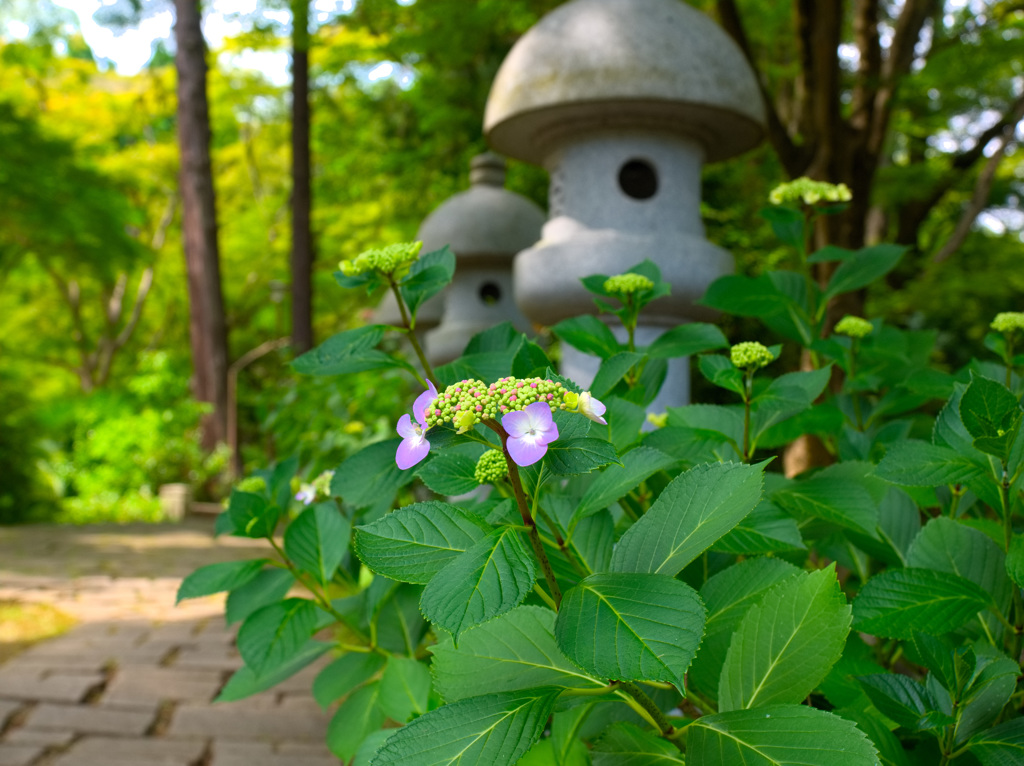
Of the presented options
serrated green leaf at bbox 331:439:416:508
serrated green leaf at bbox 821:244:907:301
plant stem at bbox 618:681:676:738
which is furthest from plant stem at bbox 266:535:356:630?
serrated green leaf at bbox 821:244:907:301

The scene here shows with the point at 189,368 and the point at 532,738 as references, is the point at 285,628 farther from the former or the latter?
the point at 189,368

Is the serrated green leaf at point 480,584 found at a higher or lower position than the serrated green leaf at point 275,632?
higher

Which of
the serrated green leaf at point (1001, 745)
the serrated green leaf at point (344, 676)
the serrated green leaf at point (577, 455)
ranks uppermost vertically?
the serrated green leaf at point (577, 455)

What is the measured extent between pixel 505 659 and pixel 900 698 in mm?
372

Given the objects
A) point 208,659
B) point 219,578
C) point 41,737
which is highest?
point 219,578

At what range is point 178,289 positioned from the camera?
728 inches

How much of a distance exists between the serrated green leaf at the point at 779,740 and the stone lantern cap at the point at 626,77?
3014 mm

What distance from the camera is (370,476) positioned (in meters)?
1.00

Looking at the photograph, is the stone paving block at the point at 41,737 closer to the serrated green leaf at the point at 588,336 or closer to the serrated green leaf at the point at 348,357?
the serrated green leaf at the point at 348,357

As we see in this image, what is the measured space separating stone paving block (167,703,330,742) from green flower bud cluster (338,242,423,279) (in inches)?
75.5

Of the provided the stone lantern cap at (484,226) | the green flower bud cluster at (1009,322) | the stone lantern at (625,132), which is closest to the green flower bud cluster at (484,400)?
the green flower bud cluster at (1009,322)

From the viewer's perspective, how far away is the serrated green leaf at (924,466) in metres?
0.78

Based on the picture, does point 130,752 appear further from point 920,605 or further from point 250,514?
point 920,605

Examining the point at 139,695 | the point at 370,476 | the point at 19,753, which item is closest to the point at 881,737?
the point at 370,476
